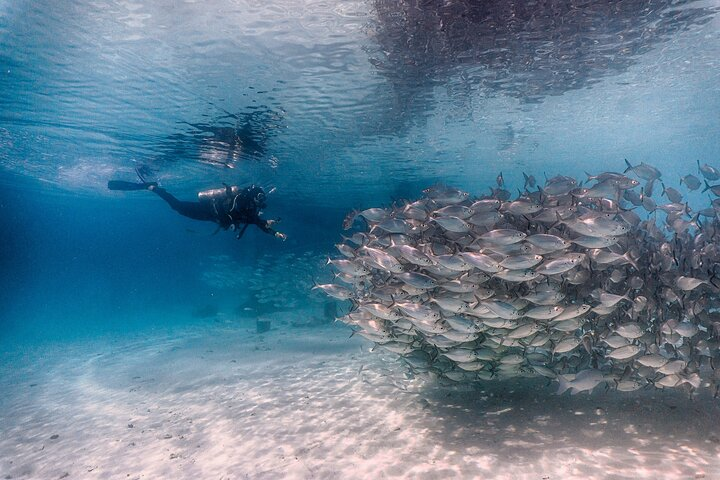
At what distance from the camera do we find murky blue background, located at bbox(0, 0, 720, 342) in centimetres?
A: 1023

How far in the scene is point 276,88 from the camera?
13688 millimetres

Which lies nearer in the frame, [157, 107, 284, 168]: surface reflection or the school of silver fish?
the school of silver fish

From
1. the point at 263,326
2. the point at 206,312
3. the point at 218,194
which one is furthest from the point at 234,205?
the point at 206,312

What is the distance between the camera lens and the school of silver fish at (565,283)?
566 cm

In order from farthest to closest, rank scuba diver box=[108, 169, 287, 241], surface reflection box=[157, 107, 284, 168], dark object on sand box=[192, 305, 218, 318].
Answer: dark object on sand box=[192, 305, 218, 318] → surface reflection box=[157, 107, 284, 168] → scuba diver box=[108, 169, 287, 241]

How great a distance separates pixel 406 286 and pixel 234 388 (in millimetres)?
7041

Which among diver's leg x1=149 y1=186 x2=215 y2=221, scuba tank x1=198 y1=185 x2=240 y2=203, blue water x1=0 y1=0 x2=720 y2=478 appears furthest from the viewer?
diver's leg x1=149 y1=186 x2=215 y2=221

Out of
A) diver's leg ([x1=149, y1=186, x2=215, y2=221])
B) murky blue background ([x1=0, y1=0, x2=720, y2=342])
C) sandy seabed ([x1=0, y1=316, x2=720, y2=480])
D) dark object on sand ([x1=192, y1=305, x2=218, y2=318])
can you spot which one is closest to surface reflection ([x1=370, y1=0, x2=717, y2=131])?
murky blue background ([x1=0, y1=0, x2=720, y2=342])

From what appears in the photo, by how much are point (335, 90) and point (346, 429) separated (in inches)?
453

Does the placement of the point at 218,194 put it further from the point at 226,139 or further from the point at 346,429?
the point at 226,139

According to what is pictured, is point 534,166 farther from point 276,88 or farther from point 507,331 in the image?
point 507,331

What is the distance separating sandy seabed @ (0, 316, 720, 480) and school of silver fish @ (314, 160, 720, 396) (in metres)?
0.76

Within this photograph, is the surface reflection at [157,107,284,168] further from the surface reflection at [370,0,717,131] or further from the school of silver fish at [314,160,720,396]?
the school of silver fish at [314,160,720,396]

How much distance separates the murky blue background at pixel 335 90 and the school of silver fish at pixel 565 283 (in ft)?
20.0
